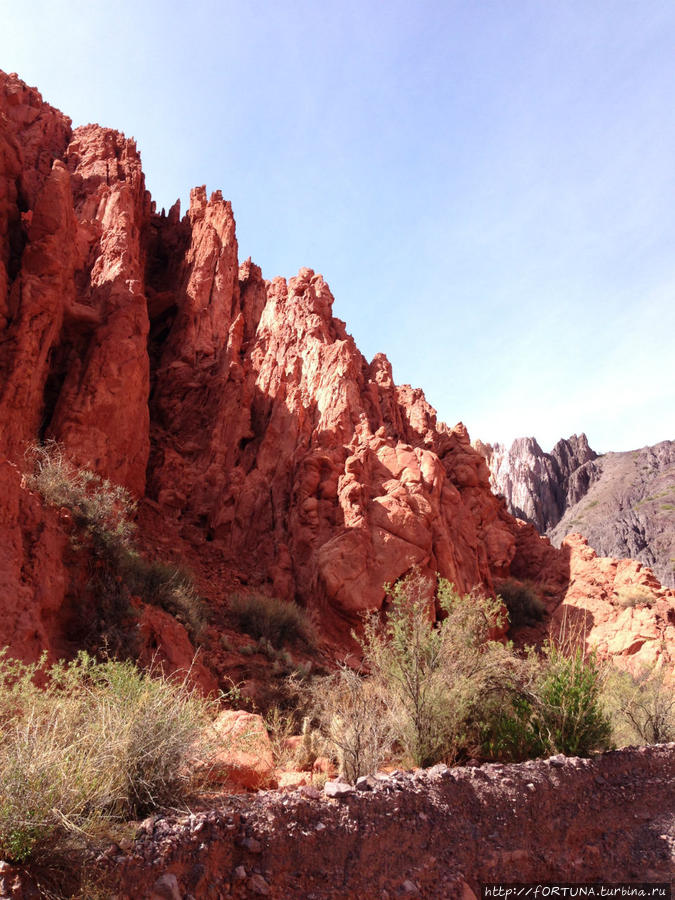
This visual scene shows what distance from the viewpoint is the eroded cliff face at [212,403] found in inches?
521

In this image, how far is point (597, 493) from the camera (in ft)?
221

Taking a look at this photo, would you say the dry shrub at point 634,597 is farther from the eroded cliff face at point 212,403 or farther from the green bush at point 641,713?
the green bush at point 641,713

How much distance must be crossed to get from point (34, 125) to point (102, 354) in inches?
510

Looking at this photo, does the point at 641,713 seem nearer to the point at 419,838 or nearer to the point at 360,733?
the point at 360,733

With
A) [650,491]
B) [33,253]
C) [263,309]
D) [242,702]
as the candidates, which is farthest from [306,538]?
[650,491]

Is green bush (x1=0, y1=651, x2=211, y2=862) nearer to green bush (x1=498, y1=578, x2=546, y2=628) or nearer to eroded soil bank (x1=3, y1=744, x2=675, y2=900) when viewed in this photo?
eroded soil bank (x1=3, y1=744, x2=675, y2=900)

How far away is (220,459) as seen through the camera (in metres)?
17.5

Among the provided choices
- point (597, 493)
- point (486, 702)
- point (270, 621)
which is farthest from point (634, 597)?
point (597, 493)

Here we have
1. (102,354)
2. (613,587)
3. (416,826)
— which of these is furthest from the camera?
(613,587)

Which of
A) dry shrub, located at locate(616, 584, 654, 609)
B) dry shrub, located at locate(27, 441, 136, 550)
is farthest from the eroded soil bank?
dry shrub, located at locate(616, 584, 654, 609)

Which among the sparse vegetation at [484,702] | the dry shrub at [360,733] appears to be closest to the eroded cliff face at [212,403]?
the dry shrub at [360,733]

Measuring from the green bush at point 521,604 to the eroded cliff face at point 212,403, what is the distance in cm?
92

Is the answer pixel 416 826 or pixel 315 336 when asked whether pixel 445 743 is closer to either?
pixel 416 826

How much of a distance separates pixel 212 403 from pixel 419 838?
1567 centimetres
